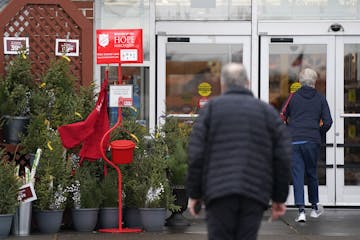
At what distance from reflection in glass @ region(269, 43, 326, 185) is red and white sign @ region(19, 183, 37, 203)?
12.7 ft

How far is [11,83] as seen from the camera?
9867mm

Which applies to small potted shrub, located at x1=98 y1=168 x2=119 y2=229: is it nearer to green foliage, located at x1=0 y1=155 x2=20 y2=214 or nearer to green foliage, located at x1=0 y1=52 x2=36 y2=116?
green foliage, located at x1=0 y1=155 x2=20 y2=214

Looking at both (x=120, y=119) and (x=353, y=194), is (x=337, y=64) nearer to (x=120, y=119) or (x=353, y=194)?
(x=353, y=194)

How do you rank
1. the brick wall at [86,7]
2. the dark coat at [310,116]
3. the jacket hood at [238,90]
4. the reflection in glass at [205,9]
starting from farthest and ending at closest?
the reflection in glass at [205,9], the brick wall at [86,7], the dark coat at [310,116], the jacket hood at [238,90]

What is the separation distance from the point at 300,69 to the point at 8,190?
4.54 meters

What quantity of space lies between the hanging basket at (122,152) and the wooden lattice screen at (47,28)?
1671mm

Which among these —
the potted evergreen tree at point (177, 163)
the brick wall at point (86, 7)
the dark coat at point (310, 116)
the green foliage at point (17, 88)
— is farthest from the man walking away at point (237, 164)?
the brick wall at point (86, 7)

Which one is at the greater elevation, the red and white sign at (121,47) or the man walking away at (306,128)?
the red and white sign at (121,47)

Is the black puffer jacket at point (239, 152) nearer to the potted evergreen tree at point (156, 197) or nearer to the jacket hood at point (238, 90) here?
the jacket hood at point (238, 90)

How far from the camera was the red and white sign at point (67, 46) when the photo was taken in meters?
10.4

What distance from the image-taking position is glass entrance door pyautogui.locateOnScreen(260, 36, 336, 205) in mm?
11297

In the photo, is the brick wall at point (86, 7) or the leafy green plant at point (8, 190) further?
the brick wall at point (86, 7)

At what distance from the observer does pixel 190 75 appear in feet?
37.0

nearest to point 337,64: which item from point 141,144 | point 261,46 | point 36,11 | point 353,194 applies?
point 261,46
